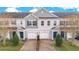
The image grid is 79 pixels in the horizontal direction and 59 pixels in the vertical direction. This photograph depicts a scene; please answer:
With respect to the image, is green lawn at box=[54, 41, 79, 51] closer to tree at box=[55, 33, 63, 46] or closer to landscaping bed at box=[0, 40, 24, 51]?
tree at box=[55, 33, 63, 46]

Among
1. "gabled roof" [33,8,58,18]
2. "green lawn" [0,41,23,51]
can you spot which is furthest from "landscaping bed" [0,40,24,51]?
"gabled roof" [33,8,58,18]

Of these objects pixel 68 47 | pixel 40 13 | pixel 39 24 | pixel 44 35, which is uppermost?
pixel 40 13

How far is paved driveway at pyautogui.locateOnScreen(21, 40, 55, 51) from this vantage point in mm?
2004

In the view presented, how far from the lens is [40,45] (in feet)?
6.63

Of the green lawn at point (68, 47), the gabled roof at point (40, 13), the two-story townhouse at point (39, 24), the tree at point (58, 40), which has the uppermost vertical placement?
the gabled roof at point (40, 13)

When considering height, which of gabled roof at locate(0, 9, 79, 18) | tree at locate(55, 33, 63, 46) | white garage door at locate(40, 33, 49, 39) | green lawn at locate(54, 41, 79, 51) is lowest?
green lawn at locate(54, 41, 79, 51)

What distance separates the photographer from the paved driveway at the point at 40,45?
2004 millimetres

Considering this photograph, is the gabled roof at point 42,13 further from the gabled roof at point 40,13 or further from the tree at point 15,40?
the tree at point 15,40

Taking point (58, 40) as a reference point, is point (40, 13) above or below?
above

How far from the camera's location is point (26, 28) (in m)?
2.00

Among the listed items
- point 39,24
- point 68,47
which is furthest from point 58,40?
point 39,24

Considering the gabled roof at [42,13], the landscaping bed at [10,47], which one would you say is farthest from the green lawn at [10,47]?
the gabled roof at [42,13]

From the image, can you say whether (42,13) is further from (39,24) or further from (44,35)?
(44,35)
